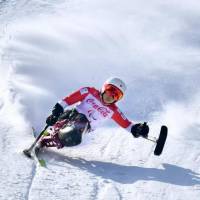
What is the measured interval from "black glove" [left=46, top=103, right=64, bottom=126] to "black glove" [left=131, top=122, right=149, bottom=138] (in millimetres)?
1021

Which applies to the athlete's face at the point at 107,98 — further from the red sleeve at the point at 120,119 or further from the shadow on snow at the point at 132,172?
the shadow on snow at the point at 132,172

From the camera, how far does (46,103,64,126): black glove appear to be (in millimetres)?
7797

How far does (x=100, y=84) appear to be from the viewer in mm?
10555

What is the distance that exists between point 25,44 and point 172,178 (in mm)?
5512

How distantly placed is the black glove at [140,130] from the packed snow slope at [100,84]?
0.29 m

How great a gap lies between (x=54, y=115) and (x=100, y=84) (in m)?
2.84

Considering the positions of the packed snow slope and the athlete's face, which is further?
the athlete's face

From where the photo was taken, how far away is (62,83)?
10.4m

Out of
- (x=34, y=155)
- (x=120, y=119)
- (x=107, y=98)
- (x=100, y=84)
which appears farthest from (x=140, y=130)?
(x=100, y=84)

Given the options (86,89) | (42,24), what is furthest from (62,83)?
(42,24)

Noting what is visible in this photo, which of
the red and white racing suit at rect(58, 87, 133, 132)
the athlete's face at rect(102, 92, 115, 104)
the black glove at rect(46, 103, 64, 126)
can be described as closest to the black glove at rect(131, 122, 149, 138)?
the red and white racing suit at rect(58, 87, 133, 132)

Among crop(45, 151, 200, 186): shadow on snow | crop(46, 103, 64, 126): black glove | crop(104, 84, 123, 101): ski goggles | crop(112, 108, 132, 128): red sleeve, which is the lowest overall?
crop(45, 151, 200, 186): shadow on snow

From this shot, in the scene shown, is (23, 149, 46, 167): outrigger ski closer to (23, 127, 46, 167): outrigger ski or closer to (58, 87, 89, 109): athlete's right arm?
(23, 127, 46, 167): outrigger ski

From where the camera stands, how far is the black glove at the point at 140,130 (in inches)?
313
